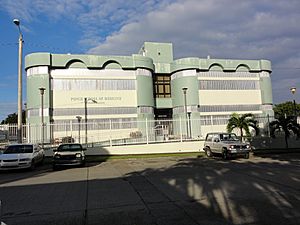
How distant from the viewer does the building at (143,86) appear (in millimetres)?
44438

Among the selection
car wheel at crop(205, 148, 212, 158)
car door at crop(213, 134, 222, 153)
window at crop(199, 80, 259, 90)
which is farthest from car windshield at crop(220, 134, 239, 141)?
window at crop(199, 80, 259, 90)

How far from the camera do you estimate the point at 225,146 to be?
21.8m

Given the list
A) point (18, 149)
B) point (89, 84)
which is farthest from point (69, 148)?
point (89, 84)

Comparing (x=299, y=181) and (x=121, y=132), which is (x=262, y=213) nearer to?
(x=299, y=181)

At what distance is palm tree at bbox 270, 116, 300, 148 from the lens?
2922 cm

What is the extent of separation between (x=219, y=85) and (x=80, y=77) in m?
22.0

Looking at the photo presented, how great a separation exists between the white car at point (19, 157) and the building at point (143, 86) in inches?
852

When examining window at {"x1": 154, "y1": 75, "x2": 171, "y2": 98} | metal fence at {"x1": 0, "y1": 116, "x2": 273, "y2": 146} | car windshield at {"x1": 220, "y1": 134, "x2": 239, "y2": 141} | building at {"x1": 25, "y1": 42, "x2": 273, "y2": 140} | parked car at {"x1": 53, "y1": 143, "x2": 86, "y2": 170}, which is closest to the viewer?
parked car at {"x1": 53, "y1": 143, "x2": 86, "y2": 170}

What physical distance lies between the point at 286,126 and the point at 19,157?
75.2 feet

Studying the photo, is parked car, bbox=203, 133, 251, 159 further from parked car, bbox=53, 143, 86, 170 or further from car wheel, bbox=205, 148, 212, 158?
parked car, bbox=53, 143, 86, 170

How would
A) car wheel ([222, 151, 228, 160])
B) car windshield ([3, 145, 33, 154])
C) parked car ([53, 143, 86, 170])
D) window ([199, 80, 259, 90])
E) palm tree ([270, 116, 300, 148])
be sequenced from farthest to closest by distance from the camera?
1. window ([199, 80, 259, 90])
2. palm tree ([270, 116, 300, 148])
3. car wheel ([222, 151, 228, 160])
4. car windshield ([3, 145, 33, 154])
5. parked car ([53, 143, 86, 170])

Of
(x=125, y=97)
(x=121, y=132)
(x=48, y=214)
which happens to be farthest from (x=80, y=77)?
(x=48, y=214)

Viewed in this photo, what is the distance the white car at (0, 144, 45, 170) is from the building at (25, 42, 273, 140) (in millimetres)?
21636

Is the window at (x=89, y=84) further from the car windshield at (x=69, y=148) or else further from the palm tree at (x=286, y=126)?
the car windshield at (x=69, y=148)
